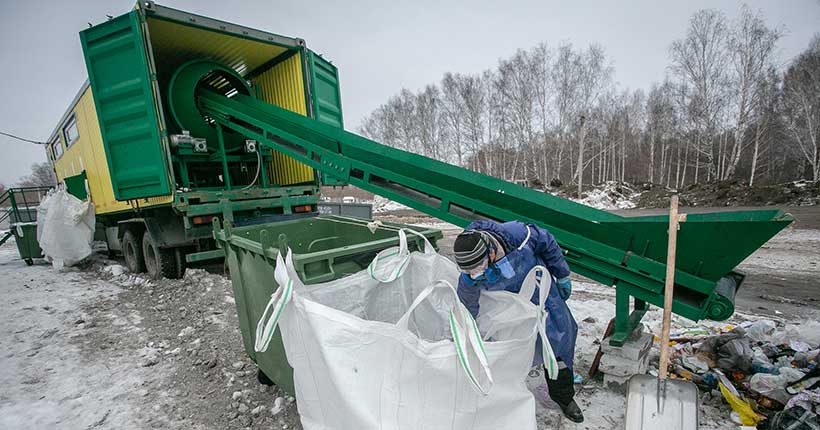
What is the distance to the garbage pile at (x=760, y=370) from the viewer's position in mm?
1796

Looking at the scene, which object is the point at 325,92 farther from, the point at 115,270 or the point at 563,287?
the point at 115,270

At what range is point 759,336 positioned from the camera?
8.69 ft

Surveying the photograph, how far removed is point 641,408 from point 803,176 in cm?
3122

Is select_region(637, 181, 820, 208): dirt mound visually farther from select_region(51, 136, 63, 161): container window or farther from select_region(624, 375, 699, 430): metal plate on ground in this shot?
select_region(51, 136, 63, 161): container window

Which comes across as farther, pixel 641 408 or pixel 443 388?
pixel 641 408

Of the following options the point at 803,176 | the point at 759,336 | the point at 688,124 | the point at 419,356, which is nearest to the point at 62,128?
the point at 419,356

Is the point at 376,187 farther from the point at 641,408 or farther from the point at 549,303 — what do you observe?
the point at 641,408

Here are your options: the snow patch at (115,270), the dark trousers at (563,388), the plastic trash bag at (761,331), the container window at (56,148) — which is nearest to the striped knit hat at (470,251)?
the dark trousers at (563,388)

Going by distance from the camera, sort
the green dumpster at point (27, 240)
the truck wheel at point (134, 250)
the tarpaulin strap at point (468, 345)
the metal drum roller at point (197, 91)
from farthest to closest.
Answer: the green dumpster at point (27, 240)
the truck wheel at point (134, 250)
the metal drum roller at point (197, 91)
the tarpaulin strap at point (468, 345)

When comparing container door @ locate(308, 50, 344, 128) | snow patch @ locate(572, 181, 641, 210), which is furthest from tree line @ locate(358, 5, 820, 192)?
container door @ locate(308, 50, 344, 128)

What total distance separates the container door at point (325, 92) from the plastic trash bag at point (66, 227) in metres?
4.70

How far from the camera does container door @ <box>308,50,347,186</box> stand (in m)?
5.16

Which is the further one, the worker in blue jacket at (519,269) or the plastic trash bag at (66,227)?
the plastic trash bag at (66,227)

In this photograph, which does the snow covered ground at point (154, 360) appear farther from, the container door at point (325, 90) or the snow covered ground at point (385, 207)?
the snow covered ground at point (385, 207)
